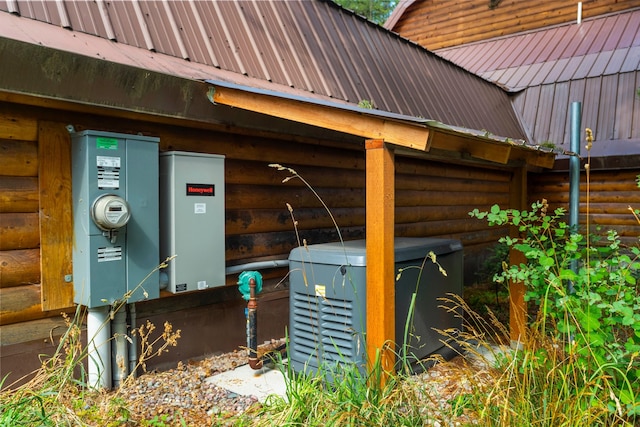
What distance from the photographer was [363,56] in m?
6.50

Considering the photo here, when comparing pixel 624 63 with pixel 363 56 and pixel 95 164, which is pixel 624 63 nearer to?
pixel 363 56

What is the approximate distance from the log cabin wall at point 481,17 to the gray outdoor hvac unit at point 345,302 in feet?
36.5

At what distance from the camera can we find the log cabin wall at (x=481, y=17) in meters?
12.5

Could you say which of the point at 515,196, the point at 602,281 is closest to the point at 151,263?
the point at 602,281

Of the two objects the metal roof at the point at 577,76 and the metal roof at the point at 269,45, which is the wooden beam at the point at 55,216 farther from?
the metal roof at the point at 577,76

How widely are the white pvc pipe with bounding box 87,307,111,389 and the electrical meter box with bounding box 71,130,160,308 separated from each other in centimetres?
16

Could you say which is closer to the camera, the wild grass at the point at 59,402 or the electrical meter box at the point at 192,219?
the wild grass at the point at 59,402

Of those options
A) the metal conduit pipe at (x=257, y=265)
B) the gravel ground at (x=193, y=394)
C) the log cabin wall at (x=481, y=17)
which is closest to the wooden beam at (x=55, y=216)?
the gravel ground at (x=193, y=394)

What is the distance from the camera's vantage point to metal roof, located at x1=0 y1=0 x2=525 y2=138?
11.8ft

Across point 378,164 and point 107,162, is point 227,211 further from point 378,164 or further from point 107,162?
point 378,164

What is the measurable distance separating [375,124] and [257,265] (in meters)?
2.14

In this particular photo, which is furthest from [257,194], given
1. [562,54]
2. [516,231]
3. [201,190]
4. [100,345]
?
[562,54]

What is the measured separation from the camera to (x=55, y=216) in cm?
355

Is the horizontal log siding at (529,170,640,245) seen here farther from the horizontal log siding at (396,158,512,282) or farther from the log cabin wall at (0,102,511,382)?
the log cabin wall at (0,102,511,382)
